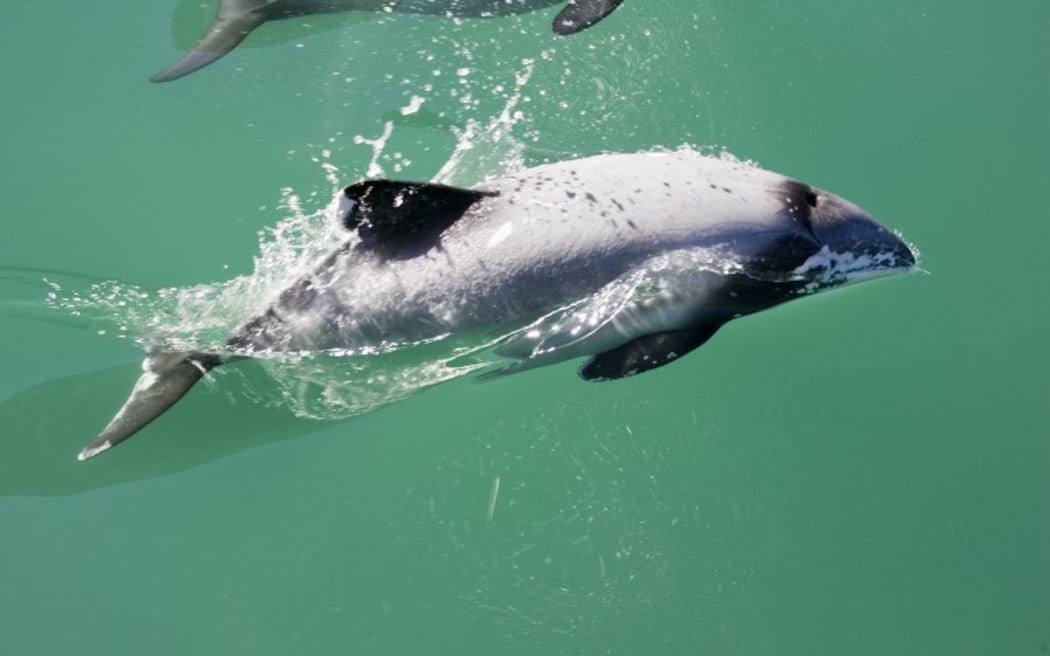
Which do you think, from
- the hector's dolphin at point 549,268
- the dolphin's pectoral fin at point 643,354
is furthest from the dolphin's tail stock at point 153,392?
the dolphin's pectoral fin at point 643,354

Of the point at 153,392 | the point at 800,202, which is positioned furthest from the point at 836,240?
the point at 153,392

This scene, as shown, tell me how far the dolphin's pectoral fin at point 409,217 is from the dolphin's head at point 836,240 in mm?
1650

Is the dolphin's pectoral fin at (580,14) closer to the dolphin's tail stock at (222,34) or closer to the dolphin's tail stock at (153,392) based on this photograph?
the dolphin's tail stock at (222,34)

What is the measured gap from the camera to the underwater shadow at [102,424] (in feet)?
15.2

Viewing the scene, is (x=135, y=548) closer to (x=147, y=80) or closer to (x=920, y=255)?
(x=147, y=80)

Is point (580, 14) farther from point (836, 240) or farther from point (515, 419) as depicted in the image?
point (515, 419)

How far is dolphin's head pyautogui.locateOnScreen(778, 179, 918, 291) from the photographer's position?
16.9ft

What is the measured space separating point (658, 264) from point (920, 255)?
1944 millimetres

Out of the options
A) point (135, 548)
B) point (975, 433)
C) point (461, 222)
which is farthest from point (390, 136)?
point (975, 433)

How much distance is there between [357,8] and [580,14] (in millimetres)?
1509

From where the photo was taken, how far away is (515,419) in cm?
482

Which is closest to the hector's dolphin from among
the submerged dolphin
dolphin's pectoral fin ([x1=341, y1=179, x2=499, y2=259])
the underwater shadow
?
dolphin's pectoral fin ([x1=341, y1=179, x2=499, y2=259])

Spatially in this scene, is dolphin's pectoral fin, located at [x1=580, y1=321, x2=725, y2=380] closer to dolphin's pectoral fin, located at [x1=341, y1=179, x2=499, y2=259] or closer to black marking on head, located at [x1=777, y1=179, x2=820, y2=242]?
black marking on head, located at [x1=777, y1=179, x2=820, y2=242]

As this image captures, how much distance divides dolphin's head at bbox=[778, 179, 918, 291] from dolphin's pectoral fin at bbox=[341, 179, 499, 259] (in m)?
Result: 1.65
